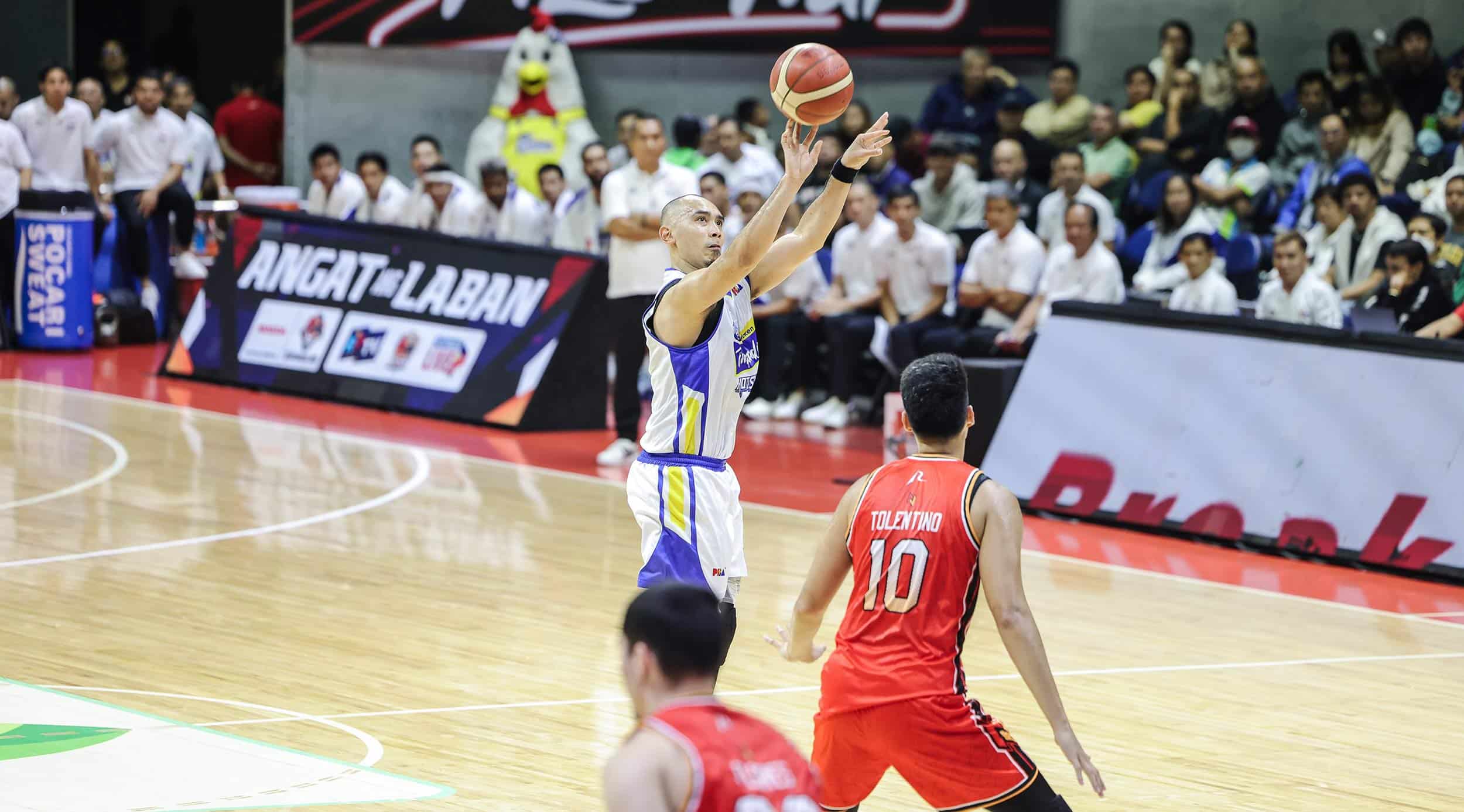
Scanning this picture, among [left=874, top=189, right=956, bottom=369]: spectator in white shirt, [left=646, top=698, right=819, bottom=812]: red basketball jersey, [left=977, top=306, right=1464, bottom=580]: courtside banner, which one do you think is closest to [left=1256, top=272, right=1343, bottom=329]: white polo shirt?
[left=977, top=306, right=1464, bottom=580]: courtside banner

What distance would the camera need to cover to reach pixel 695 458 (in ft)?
18.2

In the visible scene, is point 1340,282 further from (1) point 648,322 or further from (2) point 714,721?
(2) point 714,721

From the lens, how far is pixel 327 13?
831 inches

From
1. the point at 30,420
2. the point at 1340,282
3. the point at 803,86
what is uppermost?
the point at 803,86

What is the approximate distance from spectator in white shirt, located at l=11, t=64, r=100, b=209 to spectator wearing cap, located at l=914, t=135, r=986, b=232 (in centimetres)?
741

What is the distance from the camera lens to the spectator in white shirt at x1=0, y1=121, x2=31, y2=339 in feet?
53.1

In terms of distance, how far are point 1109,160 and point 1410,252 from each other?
4.38m

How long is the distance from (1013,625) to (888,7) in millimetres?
15040

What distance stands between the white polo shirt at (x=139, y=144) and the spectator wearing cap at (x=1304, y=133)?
9.85 meters

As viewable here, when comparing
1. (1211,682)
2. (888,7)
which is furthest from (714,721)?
(888,7)

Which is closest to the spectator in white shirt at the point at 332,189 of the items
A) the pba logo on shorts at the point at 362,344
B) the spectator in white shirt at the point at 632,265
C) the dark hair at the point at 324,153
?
the dark hair at the point at 324,153

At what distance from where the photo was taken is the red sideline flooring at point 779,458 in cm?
972

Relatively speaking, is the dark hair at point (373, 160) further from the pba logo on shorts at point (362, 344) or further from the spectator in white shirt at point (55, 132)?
the spectator in white shirt at point (55, 132)

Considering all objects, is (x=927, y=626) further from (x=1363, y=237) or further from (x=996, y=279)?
(x=996, y=279)
